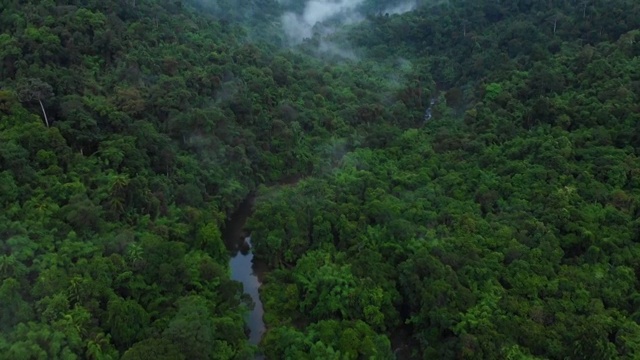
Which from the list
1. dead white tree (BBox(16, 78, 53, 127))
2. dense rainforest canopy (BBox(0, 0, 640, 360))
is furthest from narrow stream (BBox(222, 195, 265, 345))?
dead white tree (BBox(16, 78, 53, 127))

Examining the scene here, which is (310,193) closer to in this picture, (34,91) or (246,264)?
(246,264)

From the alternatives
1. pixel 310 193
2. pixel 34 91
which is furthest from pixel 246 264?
pixel 34 91

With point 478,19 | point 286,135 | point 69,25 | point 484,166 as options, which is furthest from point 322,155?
point 478,19

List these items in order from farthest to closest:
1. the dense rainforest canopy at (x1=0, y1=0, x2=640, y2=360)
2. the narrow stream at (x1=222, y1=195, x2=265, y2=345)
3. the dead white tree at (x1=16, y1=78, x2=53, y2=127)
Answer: the dead white tree at (x1=16, y1=78, x2=53, y2=127)
the narrow stream at (x1=222, y1=195, x2=265, y2=345)
the dense rainforest canopy at (x1=0, y1=0, x2=640, y2=360)

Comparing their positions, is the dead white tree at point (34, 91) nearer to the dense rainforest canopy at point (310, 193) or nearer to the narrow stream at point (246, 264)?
the dense rainforest canopy at point (310, 193)

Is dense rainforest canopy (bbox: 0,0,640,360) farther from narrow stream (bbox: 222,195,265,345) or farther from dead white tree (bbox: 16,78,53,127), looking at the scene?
narrow stream (bbox: 222,195,265,345)

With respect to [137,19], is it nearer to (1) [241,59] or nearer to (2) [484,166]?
(1) [241,59]

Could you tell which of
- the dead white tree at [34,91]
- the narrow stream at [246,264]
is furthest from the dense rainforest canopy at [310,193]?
the narrow stream at [246,264]
